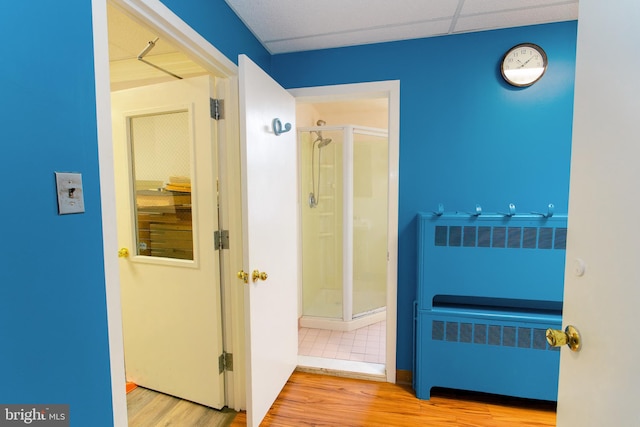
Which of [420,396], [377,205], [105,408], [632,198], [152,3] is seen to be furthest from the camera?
[377,205]

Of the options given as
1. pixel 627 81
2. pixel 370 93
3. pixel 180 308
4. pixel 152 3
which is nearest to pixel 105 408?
pixel 180 308

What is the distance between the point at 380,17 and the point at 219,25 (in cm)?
94

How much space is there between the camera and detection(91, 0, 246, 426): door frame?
89cm

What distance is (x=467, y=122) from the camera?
1.89 meters

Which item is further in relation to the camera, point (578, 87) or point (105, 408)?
point (105, 408)

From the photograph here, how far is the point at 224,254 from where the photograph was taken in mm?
1708

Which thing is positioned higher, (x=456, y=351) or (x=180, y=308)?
(x=180, y=308)

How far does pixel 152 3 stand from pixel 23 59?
52 centimetres

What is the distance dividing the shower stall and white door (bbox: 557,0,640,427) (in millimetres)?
2202

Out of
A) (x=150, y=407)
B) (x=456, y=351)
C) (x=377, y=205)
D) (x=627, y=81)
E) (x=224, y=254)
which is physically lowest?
(x=150, y=407)

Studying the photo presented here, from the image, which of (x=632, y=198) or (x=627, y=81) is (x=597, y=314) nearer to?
(x=632, y=198)

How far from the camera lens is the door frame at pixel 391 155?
77.5 inches

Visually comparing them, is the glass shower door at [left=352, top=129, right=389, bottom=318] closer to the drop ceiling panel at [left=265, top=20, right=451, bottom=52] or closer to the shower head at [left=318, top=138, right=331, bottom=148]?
the shower head at [left=318, top=138, right=331, bottom=148]

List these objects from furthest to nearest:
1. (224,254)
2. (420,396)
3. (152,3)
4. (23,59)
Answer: (420,396)
(224,254)
(152,3)
(23,59)
